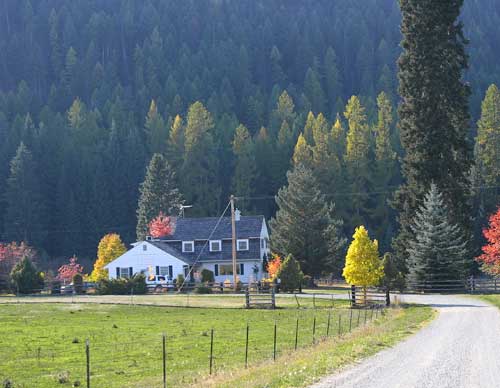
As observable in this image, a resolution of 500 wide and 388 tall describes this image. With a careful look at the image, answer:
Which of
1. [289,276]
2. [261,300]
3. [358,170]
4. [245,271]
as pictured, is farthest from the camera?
[358,170]

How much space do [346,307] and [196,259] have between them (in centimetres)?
3543

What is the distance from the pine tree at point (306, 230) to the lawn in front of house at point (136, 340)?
29.2m

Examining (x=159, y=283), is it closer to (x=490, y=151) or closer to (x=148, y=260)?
(x=148, y=260)

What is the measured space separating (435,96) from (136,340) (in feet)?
130

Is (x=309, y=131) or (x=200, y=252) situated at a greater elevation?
(x=309, y=131)

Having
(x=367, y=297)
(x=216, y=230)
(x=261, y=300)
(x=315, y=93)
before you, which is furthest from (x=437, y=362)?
(x=315, y=93)

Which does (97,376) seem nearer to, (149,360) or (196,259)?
(149,360)

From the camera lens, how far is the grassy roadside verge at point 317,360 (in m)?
19.9

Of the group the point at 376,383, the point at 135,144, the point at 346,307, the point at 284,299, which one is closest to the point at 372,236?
the point at 135,144

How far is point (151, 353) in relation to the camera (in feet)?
88.0

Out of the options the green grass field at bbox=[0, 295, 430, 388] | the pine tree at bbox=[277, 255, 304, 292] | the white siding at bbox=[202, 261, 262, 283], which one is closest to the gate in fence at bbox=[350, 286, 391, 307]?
the green grass field at bbox=[0, 295, 430, 388]

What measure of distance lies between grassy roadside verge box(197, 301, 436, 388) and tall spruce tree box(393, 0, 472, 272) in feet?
99.3

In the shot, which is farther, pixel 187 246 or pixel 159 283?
pixel 187 246

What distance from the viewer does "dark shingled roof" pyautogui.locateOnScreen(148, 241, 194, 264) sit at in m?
82.1
